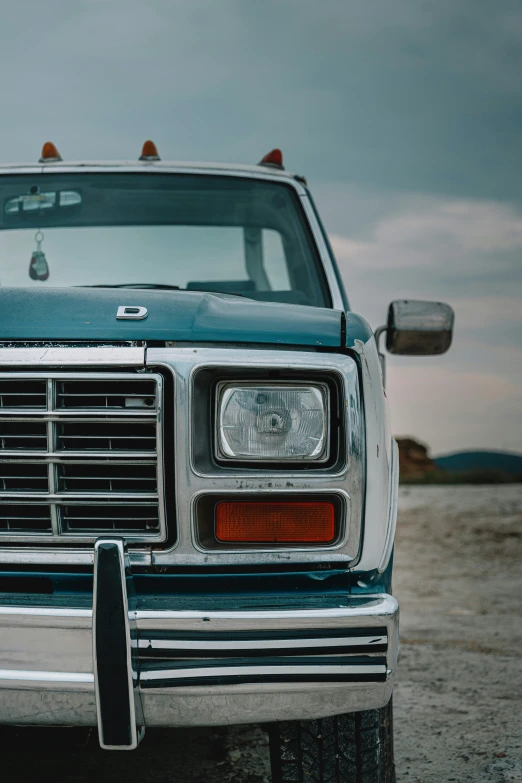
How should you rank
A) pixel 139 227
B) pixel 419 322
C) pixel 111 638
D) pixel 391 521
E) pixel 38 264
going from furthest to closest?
pixel 139 227 < pixel 38 264 < pixel 419 322 < pixel 391 521 < pixel 111 638

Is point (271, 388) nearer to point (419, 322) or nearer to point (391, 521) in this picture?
point (391, 521)

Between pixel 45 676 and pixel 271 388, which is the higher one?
pixel 271 388

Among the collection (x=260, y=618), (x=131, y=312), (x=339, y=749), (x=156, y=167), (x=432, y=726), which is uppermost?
(x=156, y=167)

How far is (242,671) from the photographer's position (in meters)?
1.91

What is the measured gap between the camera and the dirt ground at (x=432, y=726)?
308 centimetres

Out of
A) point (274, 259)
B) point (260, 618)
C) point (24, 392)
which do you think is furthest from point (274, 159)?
point (260, 618)

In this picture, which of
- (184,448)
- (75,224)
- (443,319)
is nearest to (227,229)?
(75,224)

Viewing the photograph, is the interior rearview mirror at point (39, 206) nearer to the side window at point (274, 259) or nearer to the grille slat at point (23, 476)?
the side window at point (274, 259)

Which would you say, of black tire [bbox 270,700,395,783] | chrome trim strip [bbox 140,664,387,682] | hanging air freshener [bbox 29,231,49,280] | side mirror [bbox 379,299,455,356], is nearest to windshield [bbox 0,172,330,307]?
hanging air freshener [bbox 29,231,49,280]

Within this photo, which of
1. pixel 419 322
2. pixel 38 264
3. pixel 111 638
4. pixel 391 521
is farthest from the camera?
pixel 38 264

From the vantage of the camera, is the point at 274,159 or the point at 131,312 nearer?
the point at 131,312

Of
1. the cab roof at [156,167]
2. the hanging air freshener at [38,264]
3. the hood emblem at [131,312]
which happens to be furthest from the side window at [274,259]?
the hood emblem at [131,312]

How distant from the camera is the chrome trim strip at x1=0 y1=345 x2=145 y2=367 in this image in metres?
1.99

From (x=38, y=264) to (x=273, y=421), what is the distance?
193cm
